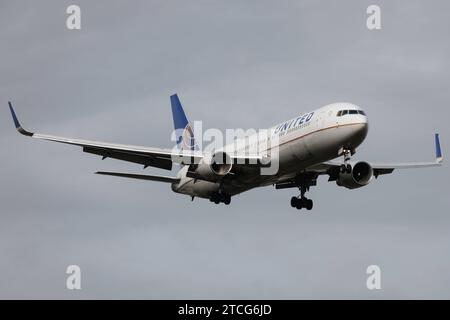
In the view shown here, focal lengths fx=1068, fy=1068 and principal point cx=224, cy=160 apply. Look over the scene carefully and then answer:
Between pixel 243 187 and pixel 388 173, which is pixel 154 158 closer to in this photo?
pixel 243 187

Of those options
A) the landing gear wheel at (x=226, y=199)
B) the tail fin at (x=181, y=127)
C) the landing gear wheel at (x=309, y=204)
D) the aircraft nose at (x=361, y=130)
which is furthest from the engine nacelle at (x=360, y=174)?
the tail fin at (x=181, y=127)

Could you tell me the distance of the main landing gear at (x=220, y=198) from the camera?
59625mm

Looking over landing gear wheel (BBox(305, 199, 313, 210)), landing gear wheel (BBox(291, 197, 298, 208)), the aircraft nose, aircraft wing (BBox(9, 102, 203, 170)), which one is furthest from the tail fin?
the aircraft nose

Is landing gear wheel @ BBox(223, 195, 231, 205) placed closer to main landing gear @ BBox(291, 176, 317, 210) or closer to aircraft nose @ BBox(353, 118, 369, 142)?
main landing gear @ BBox(291, 176, 317, 210)

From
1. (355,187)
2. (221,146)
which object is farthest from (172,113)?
(355,187)

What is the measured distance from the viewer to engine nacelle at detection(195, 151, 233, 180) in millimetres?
56000

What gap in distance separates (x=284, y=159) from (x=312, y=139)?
2.16 metres

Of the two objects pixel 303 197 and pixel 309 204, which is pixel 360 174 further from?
pixel 303 197

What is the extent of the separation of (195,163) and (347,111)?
30.5ft

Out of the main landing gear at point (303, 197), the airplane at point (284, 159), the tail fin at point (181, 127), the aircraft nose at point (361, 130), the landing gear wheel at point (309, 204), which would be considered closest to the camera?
the aircraft nose at point (361, 130)

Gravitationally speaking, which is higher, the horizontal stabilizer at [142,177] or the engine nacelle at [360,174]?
the horizontal stabilizer at [142,177]

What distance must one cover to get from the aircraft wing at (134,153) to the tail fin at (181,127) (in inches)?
296

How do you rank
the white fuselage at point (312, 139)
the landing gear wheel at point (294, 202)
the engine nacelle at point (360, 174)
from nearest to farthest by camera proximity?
the white fuselage at point (312, 139) → the engine nacelle at point (360, 174) → the landing gear wheel at point (294, 202)

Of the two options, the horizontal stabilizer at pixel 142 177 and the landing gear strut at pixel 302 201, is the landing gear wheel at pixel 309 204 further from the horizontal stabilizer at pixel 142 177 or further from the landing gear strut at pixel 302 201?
the horizontal stabilizer at pixel 142 177
